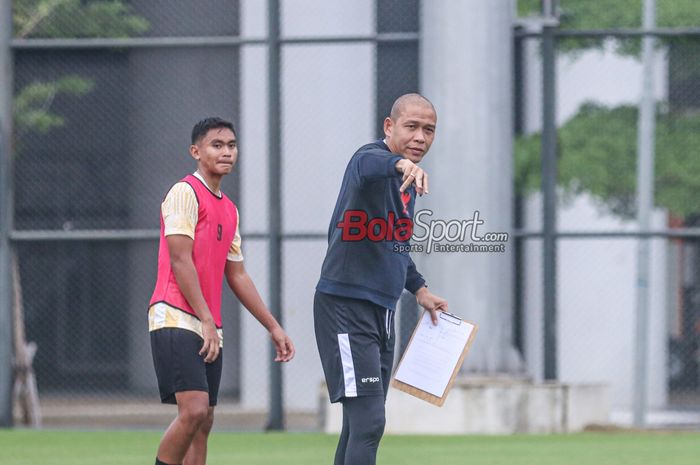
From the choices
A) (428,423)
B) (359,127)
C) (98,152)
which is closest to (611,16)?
(359,127)

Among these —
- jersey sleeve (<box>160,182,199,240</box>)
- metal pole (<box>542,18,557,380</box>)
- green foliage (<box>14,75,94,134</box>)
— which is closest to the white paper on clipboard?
jersey sleeve (<box>160,182,199,240</box>)

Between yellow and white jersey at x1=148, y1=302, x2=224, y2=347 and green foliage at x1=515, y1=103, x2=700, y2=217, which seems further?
green foliage at x1=515, y1=103, x2=700, y2=217

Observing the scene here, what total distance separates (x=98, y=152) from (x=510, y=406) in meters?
4.28

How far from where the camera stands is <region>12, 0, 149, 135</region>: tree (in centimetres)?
1130

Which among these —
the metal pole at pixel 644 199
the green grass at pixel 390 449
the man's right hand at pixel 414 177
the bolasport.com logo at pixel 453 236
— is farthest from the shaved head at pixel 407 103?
the metal pole at pixel 644 199

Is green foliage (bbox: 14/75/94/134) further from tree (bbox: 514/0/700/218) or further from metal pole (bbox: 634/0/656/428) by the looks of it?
metal pole (bbox: 634/0/656/428)

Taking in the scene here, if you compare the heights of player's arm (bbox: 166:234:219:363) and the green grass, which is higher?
player's arm (bbox: 166:234:219:363)

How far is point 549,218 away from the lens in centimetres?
1076

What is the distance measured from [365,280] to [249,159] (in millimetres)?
6906

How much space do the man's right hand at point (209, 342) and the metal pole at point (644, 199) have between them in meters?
6.72

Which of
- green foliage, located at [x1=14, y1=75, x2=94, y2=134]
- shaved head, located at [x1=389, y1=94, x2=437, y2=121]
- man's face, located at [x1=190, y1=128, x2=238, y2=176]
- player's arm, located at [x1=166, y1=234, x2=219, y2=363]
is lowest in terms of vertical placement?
player's arm, located at [x1=166, y1=234, x2=219, y2=363]

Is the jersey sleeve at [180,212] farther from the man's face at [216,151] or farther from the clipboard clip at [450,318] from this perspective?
the clipboard clip at [450,318]

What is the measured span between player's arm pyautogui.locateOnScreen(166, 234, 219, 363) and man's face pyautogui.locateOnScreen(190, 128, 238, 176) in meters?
0.36

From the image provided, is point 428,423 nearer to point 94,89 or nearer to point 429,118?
point 94,89
